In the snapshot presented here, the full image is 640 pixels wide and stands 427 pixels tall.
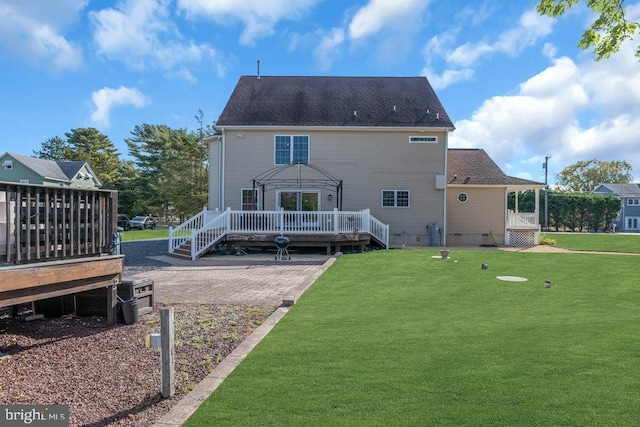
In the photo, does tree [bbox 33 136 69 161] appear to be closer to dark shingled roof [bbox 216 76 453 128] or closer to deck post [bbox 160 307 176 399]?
dark shingled roof [bbox 216 76 453 128]

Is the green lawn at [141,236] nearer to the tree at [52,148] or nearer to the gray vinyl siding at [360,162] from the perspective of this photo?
the gray vinyl siding at [360,162]

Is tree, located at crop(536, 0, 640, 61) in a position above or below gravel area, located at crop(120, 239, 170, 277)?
above

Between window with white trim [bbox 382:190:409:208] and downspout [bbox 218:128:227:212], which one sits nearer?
downspout [bbox 218:128:227:212]

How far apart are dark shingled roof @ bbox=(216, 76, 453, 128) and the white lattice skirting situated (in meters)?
6.65

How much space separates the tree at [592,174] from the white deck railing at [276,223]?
66.1 meters

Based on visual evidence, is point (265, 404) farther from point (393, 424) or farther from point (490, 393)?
point (490, 393)

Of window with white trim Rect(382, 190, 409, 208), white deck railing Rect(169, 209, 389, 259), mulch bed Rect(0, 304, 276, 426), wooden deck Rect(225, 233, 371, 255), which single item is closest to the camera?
mulch bed Rect(0, 304, 276, 426)

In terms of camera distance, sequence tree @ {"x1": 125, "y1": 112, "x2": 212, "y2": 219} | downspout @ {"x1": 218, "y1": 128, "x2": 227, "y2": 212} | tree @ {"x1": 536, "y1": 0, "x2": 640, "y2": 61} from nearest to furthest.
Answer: tree @ {"x1": 536, "y1": 0, "x2": 640, "y2": 61} → downspout @ {"x1": 218, "y1": 128, "x2": 227, "y2": 212} → tree @ {"x1": 125, "y1": 112, "x2": 212, "y2": 219}

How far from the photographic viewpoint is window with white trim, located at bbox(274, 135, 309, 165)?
20.1 m

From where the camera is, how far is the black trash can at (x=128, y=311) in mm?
6384

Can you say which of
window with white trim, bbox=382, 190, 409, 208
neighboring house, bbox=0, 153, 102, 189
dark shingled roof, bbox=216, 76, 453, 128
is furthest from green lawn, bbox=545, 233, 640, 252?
neighboring house, bbox=0, 153, 102, 189

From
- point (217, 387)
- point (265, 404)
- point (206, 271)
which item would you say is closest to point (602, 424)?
point (265, 404)

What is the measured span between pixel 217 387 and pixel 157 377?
38.2 inches

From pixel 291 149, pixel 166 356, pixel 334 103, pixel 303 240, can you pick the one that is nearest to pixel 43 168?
pixel 291 149
